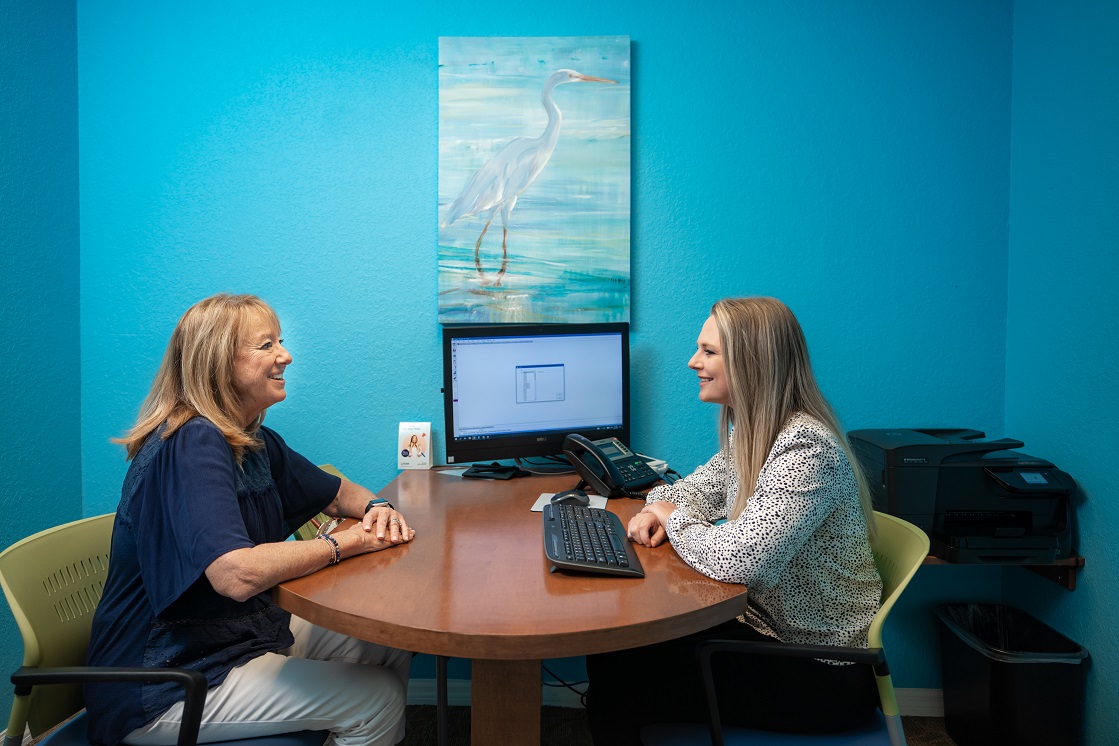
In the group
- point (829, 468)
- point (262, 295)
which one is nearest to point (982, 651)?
point (829, 468)

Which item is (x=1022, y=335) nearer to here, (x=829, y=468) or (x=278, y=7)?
(x=829, y=468)

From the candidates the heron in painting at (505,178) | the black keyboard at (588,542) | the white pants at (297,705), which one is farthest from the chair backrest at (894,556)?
the heron in painting at (505,178)

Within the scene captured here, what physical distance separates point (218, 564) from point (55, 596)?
502 mm

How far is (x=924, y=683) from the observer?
8.16ft

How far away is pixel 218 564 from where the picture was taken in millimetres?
1235

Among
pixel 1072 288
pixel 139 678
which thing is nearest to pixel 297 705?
pixel 139 678

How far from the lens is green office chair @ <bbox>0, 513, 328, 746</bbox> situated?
1226 millimetres

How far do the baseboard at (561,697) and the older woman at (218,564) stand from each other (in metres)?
1.06

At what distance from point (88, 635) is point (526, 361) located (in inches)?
52.3

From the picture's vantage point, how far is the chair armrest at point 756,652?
1261 millimetres

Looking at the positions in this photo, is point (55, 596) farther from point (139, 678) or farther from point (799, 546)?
point (799, 546)

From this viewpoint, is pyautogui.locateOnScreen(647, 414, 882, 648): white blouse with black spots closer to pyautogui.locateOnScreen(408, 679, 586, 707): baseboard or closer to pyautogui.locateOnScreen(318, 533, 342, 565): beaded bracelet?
pyautogui.locateOnScreen(318, 533, 342, 565): beaded bracelet

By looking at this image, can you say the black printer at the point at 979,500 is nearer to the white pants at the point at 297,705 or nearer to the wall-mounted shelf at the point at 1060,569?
the wall-mounted shelf at the point at 1060,569

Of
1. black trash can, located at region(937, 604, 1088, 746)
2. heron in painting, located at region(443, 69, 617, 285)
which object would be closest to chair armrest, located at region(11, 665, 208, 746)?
heron in painting, located at region(443, 69, 617, 285)
